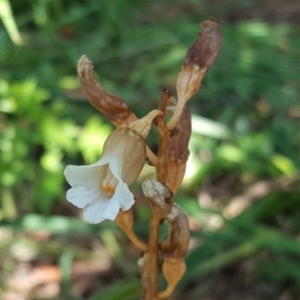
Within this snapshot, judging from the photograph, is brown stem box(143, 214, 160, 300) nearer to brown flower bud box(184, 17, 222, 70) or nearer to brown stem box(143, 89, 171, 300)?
brown stem box(143, 89, 171, 300)

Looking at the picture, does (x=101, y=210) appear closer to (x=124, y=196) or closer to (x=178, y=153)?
(x=124, y=196)

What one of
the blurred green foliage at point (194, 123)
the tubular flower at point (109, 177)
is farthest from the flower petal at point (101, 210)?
the blurred green foliage at point (194, 123)

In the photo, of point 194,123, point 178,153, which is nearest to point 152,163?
point 178,153

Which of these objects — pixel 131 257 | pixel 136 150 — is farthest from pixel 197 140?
pixel 136 150

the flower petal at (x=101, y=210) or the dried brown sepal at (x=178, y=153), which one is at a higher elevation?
the flower petal at (x=101, y=210)

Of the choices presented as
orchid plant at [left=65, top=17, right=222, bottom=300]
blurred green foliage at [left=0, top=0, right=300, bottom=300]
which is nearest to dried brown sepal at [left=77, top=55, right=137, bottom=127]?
orchid plant at [left=65, top=17, right=222, bottom=300]

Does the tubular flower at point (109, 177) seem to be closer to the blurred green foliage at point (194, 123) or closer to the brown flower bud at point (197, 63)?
the brown flower bud at point (197, 63)
